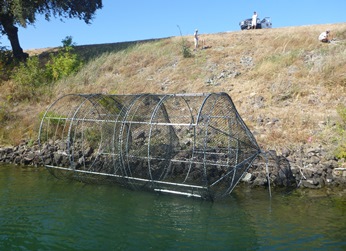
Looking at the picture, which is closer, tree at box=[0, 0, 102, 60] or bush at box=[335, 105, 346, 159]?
bush at box=[335, 105, 346, 159]

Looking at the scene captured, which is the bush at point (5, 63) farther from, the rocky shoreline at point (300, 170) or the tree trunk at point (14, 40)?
the rocky shoreline at point (300, 170)

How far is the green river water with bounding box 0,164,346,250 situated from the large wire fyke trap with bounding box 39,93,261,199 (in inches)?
24.0

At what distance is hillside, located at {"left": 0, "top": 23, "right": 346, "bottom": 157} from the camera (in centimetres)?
1586

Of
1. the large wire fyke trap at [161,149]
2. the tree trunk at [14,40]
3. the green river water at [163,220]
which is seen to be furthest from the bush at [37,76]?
the green river water at [163,220]

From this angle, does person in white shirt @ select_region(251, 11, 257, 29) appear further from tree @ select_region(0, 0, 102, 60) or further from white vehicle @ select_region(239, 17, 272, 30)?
tree @ select_region(0, 0, 102, 60)

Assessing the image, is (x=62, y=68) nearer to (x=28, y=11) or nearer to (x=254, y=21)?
(x=28, y=11)

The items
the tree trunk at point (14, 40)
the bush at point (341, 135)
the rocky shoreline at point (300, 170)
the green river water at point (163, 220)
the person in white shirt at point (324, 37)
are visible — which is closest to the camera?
the green river water at point (163, 220)

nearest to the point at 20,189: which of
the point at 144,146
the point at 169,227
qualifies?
the point at 144,146

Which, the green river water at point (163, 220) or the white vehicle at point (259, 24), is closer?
the green river water at point (163, 220)

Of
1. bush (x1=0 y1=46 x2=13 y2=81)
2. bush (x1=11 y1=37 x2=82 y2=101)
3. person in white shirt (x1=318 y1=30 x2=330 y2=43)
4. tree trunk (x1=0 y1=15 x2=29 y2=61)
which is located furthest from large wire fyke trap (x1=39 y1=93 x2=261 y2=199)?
tree trunk (x1=0 y1=15 x2=29 y2=61)

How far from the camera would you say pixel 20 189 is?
12656 mm

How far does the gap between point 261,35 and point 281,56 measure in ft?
18.6

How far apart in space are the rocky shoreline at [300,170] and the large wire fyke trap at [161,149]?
102 cm

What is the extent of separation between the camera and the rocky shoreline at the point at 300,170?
12.5 m
